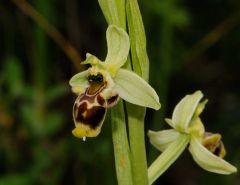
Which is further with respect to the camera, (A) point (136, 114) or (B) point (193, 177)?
(B) point (193, 177)

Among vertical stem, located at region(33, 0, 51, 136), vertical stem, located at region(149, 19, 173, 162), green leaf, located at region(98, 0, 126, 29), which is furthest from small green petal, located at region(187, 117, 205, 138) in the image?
vertical stem, located at region(33, 0, 51, 136)

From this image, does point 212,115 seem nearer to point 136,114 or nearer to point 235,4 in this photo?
point 235,4

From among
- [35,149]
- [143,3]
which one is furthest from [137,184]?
[143,3]

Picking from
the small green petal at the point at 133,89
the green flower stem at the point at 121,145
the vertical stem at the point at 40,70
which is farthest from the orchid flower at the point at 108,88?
the vertical stem at the point at 40,70

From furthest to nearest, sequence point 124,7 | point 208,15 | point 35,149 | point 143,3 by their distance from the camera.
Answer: point 208,15 < point 143,3 < point 35,149 < point 124,7

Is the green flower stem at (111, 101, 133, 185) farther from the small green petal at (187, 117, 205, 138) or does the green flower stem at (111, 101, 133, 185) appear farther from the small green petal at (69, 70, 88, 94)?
the small green petal at (187, 117, 205, 138)

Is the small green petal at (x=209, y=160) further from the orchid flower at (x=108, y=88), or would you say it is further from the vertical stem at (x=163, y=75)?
the vertical stem at (x=163, y=75)

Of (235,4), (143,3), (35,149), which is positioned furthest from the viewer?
(235,4)
